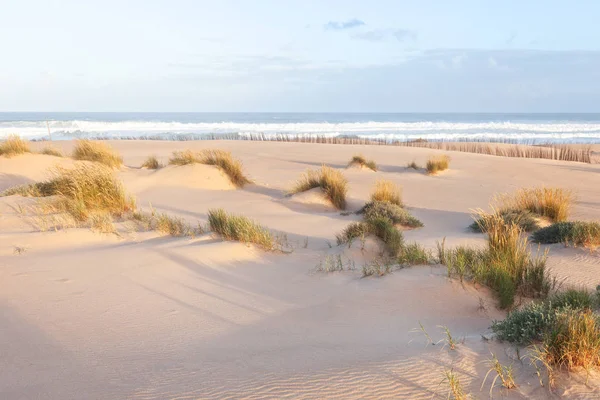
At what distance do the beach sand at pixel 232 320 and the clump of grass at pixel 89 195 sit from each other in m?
0.64

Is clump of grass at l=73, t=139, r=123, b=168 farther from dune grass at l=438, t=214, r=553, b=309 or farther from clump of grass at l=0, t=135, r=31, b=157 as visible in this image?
dune grass at l=438, t=214, r=553, b=309

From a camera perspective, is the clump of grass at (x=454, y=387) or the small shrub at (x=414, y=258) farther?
the small shrub at (x=414, y=258)

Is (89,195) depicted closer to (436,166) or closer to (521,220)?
(521,220)

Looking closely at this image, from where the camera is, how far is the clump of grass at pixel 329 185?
1178 cm

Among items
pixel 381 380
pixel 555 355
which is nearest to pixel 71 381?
pixel 381 380

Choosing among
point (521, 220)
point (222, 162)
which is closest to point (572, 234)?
point (521, 220)

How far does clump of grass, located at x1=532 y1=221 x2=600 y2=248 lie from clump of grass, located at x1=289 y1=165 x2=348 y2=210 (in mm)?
4917

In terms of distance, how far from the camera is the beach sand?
9.55 ft

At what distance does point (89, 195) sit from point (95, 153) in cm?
729

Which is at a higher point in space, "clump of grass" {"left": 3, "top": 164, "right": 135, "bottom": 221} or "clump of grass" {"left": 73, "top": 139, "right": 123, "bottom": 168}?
"clump of grass" {"left": 73, "top": 139, "right": 123, "bottom": 168}

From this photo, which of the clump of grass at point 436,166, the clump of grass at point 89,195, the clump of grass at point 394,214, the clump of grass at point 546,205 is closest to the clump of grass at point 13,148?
the clump of grass at point 89,195

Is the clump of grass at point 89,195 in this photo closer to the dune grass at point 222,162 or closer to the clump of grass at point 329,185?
the clump of grass at point 329,185

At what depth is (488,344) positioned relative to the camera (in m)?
3.31

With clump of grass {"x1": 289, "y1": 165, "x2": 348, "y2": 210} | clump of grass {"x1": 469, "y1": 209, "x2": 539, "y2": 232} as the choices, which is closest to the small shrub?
clump of grass {"x1": 469, "y1": 209, "x2": 539, "y2": 232}
